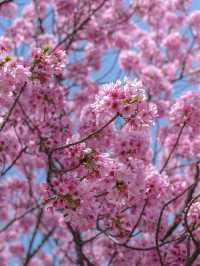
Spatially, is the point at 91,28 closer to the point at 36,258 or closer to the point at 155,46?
the point at 155,46

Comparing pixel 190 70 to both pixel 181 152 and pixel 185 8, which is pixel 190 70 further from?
pixel 181 152

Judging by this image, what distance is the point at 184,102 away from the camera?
22.1ft

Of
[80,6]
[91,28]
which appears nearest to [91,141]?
[80,6]

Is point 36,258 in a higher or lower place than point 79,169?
lower

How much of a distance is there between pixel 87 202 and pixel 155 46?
32.6ft

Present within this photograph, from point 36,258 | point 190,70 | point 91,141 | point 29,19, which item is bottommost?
point 36,258

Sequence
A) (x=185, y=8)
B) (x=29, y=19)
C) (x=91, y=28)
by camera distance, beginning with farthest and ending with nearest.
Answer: (x=185, y=8)
(x=29, y=19)
(x=91, y=28)

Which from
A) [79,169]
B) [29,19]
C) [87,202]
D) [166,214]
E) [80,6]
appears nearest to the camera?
[87,202]

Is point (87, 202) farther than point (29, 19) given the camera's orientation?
No

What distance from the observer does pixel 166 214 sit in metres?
6.22

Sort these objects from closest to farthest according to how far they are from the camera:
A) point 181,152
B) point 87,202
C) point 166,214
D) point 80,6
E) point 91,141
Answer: point 87,202 < point 166,214 < point 91,141 < point 181,152 < point 80,6

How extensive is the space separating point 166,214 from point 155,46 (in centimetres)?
873

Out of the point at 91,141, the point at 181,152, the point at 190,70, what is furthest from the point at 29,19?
the point at 91,141

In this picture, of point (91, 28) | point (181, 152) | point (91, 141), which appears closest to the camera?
point (91, 141)
